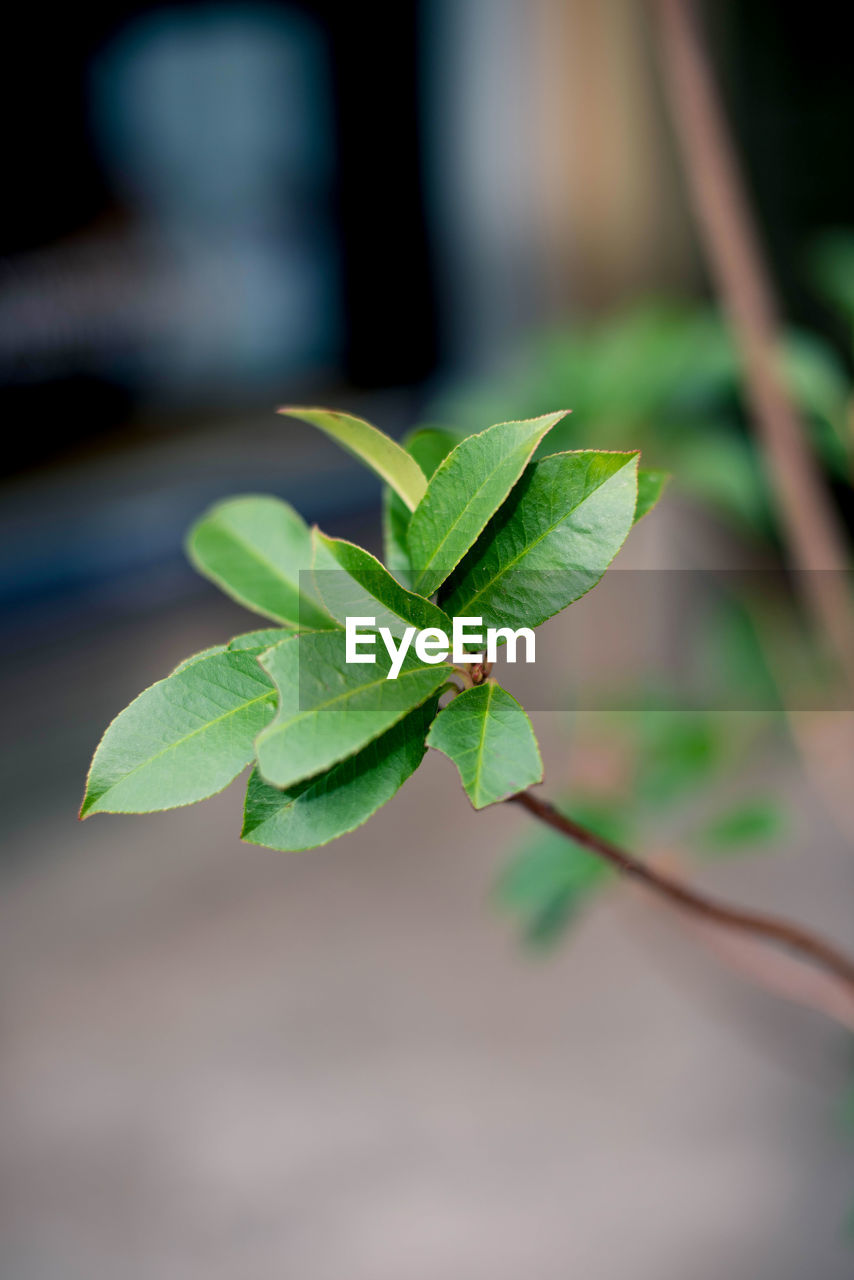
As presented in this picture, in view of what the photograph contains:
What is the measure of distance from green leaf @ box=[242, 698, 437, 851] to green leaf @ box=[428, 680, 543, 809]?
0.01 meters

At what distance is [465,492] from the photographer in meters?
0.30

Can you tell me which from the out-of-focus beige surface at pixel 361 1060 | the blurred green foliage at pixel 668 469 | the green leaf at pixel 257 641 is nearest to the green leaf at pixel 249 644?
the green leaf at pixel 257 641

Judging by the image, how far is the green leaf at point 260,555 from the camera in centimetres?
36

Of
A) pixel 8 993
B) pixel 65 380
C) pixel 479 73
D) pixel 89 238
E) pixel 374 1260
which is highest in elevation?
pixel 479 73

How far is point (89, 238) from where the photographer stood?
1949 millimetres

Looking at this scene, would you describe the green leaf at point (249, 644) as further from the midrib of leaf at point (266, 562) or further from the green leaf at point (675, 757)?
the green leaf at point (675, 757)

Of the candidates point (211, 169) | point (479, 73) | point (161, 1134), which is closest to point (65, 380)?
point (211, 169)

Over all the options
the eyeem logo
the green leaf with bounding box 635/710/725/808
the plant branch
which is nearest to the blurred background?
the green leaf with bounding box 635/710/725/808

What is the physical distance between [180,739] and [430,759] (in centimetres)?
208

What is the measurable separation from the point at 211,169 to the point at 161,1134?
5.71 feet

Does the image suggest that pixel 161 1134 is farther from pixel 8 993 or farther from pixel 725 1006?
pixel 725 1006

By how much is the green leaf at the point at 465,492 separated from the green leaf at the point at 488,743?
4 cm

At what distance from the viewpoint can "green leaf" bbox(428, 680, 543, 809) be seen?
267 mm

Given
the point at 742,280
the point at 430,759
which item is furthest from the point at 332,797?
the point at 430,759
